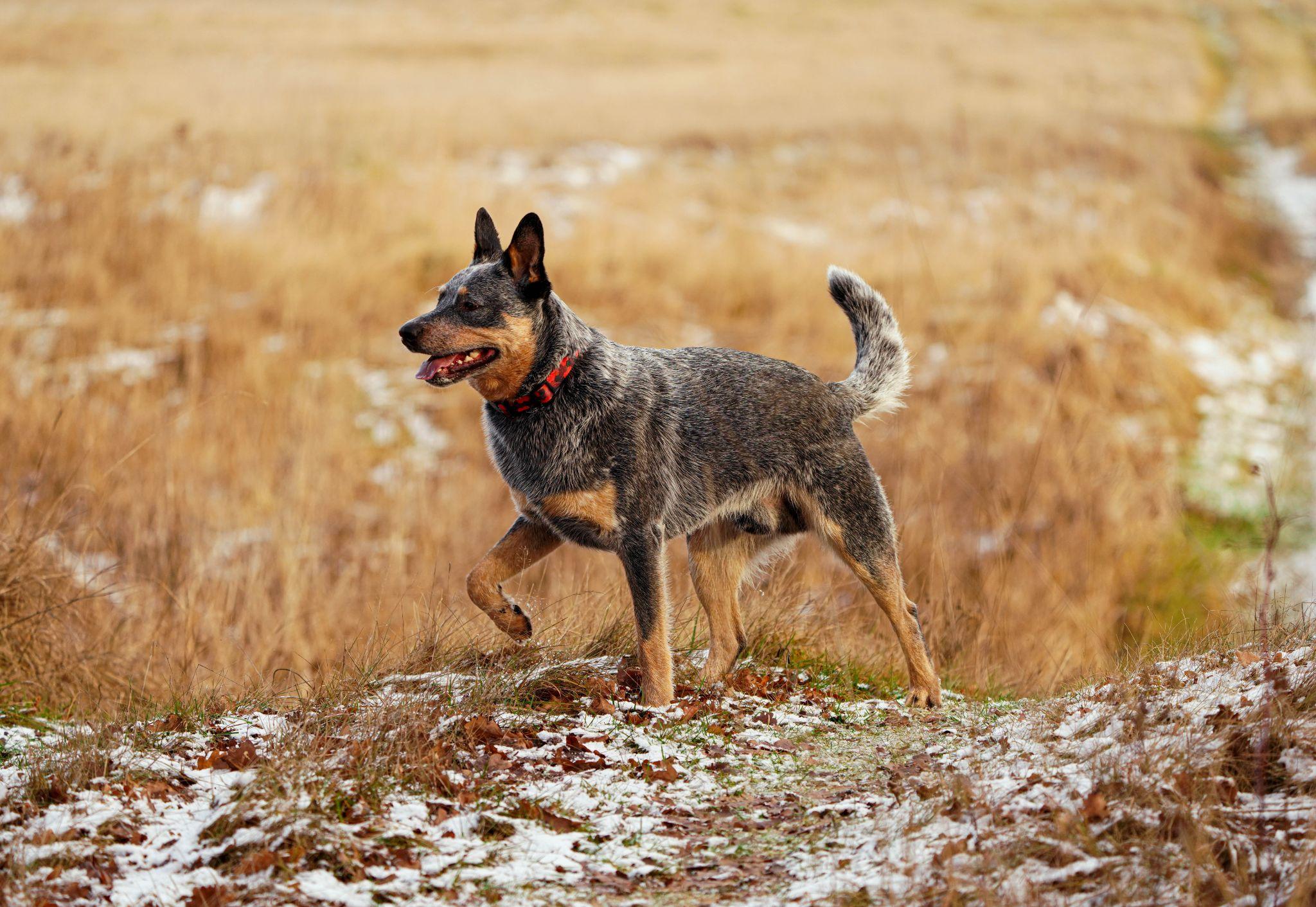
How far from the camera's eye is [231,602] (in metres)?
7.08

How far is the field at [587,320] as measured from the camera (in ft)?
18.9

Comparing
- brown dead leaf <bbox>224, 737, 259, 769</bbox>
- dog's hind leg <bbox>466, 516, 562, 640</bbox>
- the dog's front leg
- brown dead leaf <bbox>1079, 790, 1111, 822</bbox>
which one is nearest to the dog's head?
dog's hind leg <bbox>466, 516, 562, 640</bbox>

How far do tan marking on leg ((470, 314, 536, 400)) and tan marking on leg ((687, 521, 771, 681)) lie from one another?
1328 millimetres

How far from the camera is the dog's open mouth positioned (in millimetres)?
4539

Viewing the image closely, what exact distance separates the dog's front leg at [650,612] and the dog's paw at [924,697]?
1263mm

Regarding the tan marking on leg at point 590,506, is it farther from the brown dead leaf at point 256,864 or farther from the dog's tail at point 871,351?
the brown dead leaf at point 256,864

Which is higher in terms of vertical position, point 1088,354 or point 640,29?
point 640,29

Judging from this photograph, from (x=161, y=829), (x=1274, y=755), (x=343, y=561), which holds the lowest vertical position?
(x=343, y=561)

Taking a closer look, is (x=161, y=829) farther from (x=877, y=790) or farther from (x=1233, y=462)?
(x=1233, y=462)

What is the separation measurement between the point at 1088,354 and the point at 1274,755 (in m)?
10.1

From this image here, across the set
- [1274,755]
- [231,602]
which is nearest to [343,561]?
[231,602]

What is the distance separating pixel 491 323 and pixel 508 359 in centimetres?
18

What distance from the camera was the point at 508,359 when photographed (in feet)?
15.6

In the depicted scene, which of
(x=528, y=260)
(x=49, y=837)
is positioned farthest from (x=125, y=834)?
(x=528, y=260)
